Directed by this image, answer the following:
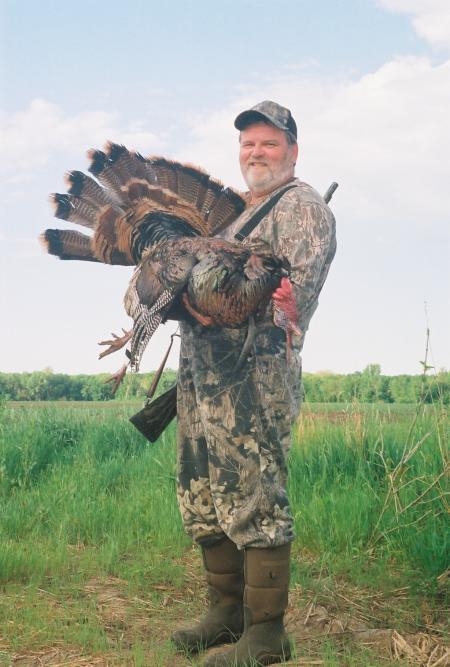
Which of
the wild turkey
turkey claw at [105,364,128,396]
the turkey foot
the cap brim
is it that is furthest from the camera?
the cap brim

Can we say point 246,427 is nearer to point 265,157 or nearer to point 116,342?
point 116,342

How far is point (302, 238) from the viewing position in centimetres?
362

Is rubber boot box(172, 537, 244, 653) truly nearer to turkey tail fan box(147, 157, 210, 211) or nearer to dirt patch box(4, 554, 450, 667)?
dirt patch box(4, 554, 450, 667)

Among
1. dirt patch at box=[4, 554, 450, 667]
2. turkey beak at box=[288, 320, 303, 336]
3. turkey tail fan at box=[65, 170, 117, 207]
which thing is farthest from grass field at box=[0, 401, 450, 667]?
turkey tail fan at box=[65, 170, 117, 207]

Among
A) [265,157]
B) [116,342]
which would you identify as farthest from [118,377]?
[265,157]

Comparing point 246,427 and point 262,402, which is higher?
point 262,402

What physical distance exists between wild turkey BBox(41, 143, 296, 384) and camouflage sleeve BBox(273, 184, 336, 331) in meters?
0.13

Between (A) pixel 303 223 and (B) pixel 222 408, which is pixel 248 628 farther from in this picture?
(A) pixel 303 223

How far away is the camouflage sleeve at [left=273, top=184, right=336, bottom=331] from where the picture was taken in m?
3.55

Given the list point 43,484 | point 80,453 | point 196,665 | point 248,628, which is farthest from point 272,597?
point 80,453

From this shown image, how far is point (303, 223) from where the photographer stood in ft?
12.0

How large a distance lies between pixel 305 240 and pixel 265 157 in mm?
563

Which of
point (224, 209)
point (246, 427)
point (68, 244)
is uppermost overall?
point (224, 209)

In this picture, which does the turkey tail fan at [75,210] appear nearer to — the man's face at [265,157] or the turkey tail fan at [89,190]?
the turkey tail fan at [89,190]
